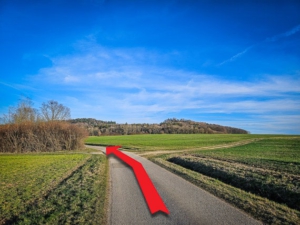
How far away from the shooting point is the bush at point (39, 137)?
32.1m

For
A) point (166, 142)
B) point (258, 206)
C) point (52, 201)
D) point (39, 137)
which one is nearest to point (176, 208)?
point (258, 206)

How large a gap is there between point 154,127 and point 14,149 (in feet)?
263

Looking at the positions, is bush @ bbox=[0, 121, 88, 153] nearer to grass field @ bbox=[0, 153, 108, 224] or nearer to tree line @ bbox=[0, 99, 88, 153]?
tree line @ bbox=[0, 99, 88, 153]

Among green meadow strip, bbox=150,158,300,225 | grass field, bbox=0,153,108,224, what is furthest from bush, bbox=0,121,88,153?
green meadow strip, bbox=150,158,300,225

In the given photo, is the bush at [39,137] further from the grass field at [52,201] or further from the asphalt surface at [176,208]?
the asphalt surface at [176,208]

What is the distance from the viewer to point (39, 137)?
111 feet

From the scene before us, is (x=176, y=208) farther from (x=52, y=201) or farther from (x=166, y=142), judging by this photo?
(x=166, y=142)

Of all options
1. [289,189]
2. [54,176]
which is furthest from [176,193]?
[54,176]

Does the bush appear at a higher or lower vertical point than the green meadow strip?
higher

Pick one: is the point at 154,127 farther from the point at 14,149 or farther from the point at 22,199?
the point at 22,199

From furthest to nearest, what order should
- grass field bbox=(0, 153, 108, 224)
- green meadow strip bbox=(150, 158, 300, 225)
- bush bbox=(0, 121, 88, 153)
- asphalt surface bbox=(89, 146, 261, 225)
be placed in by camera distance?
bush bbox=(0, 121, 88, 153) → grass field bbox=(0, 153, 108, 224) → green meadow strip bbox=(150, 158, 300, 225) → asphalt surface bbox=(89, 146, 261, 225)

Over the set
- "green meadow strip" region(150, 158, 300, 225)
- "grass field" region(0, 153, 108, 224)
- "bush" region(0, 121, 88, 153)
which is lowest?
"grass field" region(0, 153, 108, 224)

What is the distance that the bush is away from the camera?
3212 centimetres

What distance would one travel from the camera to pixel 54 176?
40.4 ft
